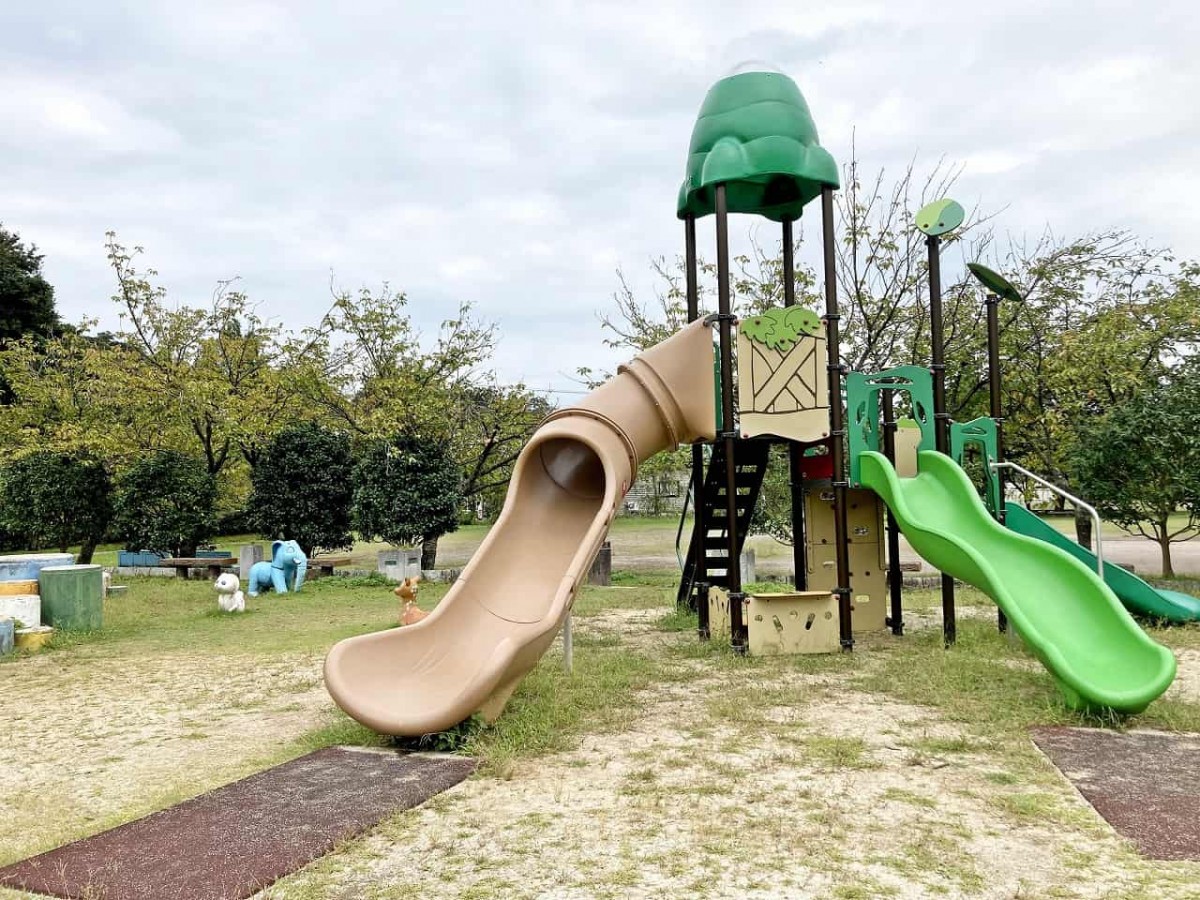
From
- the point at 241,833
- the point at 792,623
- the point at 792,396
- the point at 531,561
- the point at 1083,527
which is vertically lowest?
the point at 241,833

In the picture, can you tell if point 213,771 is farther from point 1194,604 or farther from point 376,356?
point 376,356

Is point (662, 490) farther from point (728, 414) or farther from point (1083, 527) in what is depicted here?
point (728, 414)

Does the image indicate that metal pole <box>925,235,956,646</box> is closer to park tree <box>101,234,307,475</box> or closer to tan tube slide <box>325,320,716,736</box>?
tan tube slide <box>325,320,716,736</box>

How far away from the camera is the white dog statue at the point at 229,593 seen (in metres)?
11.2

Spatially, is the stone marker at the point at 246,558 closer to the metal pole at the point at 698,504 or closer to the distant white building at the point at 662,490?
the distant white building at the point at 662,490

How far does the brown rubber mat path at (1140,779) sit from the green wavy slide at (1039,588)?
0.94ft

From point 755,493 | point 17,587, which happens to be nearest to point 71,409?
point 17,587

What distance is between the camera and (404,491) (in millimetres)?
15367

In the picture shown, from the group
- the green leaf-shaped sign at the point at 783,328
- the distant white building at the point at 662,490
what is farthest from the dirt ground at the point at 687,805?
the distant white building at the point at 662,490

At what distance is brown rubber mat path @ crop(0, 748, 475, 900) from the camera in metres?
3.18

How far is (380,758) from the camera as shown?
476 cm

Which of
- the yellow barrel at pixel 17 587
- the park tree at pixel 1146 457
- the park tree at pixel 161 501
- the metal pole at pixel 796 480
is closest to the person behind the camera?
the metal pole at pixel 796 480

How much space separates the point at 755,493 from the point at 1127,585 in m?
3.66

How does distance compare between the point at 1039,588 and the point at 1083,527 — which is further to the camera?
the point at 1083,527
